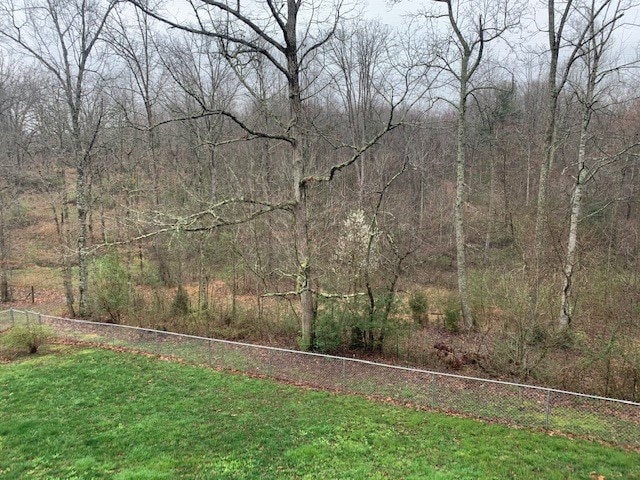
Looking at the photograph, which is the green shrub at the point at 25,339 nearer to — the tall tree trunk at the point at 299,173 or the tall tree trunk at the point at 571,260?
the tall tree trunk at the point at 299,173

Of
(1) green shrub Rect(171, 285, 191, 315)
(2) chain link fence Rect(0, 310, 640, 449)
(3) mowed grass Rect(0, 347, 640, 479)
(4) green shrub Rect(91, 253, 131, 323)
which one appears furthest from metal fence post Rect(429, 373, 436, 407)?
(4) green shrub Rect(91, 253, 131, 323)

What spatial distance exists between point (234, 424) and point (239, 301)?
9.17 m

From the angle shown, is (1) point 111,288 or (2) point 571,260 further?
(1) point 111,288

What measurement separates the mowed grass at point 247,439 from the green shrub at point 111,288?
5141mm

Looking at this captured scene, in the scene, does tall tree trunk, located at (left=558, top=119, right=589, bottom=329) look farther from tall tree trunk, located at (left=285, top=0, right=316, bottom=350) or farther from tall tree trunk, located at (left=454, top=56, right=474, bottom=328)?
tall tree trunk, located at (left=285, top=0, right=316, bottom=350)

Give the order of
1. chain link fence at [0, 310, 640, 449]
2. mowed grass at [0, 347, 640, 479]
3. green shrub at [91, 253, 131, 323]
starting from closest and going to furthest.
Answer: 1. mowed grass at [0, 347, 640, 479]
2. chain link fence at [0, 310, 640, 449]
3. green shrub at [91, 253, 131, 323]

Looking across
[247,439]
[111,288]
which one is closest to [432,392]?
[247,439]

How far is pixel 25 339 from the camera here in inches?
464

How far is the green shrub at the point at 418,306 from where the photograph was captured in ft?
47.4

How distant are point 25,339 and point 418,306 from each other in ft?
40.2

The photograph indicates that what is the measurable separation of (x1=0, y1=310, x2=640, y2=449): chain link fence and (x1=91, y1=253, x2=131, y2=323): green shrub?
1.58 m

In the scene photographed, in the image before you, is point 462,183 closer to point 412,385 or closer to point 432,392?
point 412,385

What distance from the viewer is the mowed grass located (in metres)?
6.30

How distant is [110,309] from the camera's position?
49.5 feet
